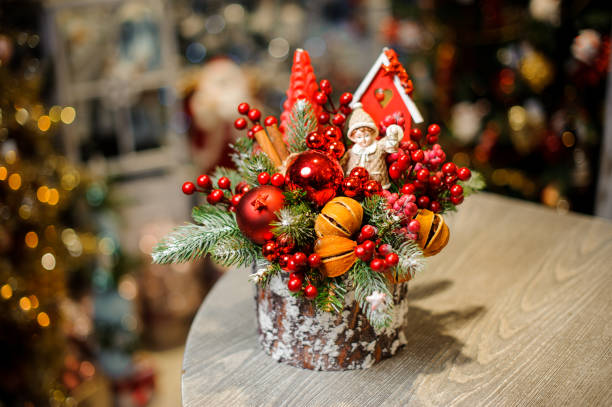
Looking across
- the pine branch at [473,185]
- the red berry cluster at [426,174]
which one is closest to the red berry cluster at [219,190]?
the red berry cluster at [426,174]

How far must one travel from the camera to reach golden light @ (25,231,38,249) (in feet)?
5.01

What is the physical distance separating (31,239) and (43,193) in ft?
0.48

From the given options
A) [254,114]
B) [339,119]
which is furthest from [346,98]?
[254,114]

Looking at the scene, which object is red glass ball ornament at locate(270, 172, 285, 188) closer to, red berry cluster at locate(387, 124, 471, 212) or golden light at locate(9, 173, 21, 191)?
red berry cluster at locate(387, 124, 471, 212)

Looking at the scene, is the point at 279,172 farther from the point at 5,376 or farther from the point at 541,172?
the point at 541,172

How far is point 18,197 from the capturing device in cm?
148

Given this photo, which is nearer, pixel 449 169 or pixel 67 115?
pixel 449 169

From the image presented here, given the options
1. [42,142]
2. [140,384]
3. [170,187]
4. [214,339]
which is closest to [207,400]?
[214,339]

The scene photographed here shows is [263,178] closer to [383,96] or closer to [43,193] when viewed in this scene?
[383,96]

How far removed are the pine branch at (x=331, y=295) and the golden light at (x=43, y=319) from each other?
3.97 ft

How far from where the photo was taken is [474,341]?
76 centimetres

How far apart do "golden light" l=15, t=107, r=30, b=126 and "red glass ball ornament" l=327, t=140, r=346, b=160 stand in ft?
3.88

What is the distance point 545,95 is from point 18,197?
1955 millimetres

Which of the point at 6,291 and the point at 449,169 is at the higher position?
the point at 449,169
